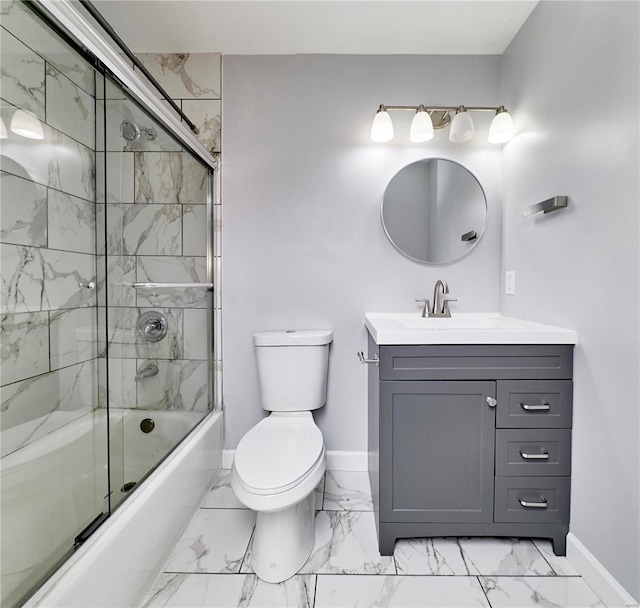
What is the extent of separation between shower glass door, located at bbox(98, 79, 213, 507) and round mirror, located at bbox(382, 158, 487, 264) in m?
1.00

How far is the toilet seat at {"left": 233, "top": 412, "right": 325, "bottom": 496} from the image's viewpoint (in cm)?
116

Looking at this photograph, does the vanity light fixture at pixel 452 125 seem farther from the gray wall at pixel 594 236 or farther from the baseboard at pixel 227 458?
the baseboard at pixel 227 458

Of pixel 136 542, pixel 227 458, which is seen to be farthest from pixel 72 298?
pixel 227 458

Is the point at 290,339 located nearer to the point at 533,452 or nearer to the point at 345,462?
the point at 345,462

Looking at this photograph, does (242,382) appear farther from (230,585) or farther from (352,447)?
(230,585)

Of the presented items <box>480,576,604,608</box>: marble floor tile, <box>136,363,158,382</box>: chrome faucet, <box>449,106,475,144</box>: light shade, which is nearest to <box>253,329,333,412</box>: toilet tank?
<box>136,363,158,382</box>: chrome faucet

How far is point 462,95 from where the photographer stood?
1860 mm

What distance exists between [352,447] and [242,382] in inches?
27.3

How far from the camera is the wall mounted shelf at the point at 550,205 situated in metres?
1.31

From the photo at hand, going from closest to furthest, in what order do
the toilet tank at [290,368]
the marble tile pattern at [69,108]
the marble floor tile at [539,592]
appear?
1. the marble tile pattern at [69,108]
2. the marble floor tile at [539,592]
3. the toilet tank at [290,368]

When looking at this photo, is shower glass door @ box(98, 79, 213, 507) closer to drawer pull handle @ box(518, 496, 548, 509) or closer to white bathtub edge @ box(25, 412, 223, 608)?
white bathtub edge @ box(25, 412, 223, 608)

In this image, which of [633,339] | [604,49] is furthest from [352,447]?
[604,49]

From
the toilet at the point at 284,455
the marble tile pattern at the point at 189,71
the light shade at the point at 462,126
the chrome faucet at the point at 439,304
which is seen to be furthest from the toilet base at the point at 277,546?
the marble tile pattern at the point at 189,71

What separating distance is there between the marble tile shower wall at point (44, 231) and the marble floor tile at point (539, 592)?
57.7 inches
